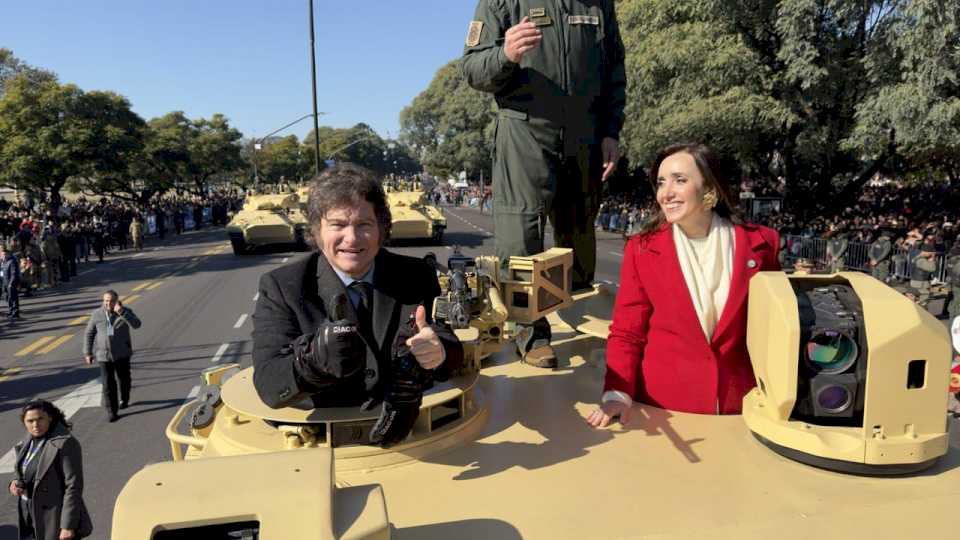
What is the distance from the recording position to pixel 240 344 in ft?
37.9

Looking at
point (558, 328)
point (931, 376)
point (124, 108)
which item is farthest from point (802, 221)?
point (124, 108)

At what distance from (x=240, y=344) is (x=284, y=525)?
10.7 metres

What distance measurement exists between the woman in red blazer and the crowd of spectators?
632 inches

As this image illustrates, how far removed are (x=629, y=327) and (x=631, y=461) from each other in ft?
2.21

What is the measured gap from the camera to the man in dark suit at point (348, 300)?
88.5 inches

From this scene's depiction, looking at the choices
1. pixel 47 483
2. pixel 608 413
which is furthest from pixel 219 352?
pixel 608 413

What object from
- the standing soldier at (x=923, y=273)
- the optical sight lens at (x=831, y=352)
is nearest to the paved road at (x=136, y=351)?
the optical sight lens at (x=831, y=352)

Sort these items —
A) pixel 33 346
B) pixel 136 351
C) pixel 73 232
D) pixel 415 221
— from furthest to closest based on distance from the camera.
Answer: pixel 415 221 < pixel 73 232 < pixel 33 346 < pixel 136 351

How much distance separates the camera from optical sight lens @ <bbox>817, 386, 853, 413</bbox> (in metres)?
2.20

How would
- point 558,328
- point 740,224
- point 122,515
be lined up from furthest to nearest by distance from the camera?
point 558,328 → point 740,224 → point 122,515

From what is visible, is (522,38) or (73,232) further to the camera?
(73,232)

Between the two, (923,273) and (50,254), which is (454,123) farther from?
(923,273)

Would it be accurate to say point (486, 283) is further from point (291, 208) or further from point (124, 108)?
point (124, 108)

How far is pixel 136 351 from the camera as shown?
11477 millimetres
